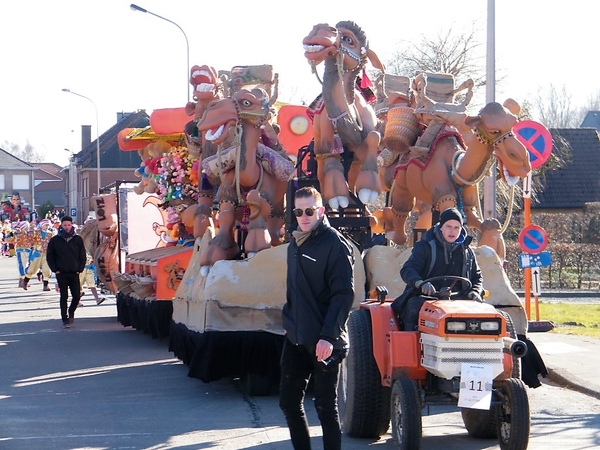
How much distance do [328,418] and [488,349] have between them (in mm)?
1305

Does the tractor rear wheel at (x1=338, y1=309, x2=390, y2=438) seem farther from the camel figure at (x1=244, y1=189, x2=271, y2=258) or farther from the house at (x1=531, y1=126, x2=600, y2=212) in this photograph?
the house at (x1=531, y1=126, x2=600, y2=212)

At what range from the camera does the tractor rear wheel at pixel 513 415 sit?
6949mm


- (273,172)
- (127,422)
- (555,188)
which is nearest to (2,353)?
(273,172)

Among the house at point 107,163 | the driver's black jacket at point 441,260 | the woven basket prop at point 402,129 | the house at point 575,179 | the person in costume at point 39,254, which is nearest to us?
the driver's black jacket at point 441,260

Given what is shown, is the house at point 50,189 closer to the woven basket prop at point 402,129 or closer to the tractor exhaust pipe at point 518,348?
the woven basket prop at point 402,129

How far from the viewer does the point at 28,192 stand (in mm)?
127938

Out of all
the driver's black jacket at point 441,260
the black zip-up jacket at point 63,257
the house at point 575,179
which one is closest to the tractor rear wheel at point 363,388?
the driver's black jacket at point 441,260

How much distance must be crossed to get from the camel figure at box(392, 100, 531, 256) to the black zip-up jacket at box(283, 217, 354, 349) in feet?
14.3

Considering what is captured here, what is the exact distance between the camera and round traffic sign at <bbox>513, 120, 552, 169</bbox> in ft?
43.5

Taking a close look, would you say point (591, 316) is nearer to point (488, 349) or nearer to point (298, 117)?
point (298, 117)

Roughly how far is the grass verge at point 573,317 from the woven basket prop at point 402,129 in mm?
5340

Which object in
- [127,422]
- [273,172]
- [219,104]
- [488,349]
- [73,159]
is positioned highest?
[73,159]

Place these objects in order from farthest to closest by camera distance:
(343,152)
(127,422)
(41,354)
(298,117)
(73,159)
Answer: (73,159)
(298,117)
(41,354)
(343,152)
(127,422)

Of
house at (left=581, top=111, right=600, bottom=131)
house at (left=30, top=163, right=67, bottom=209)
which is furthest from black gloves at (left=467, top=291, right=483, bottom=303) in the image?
house at (left=30, top=163, right=67, bottom=209)
